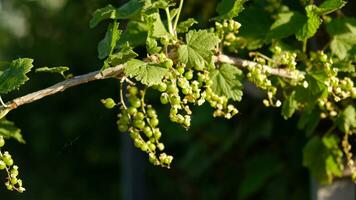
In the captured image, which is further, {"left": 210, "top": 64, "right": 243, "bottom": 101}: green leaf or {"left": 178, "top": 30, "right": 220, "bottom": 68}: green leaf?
{"left": 210, "top": 64, "right": 243, "bottom": 101}: green leaf

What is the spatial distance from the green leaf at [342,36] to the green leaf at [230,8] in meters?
0.34

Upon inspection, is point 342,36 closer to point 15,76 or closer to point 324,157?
point 324,157

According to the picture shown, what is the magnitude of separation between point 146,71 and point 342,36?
60 centimetres

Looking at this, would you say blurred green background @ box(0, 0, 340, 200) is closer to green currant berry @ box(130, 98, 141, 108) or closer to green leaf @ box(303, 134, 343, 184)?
green leaf @ box(303, 134, 343, 184)

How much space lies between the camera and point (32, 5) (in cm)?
549

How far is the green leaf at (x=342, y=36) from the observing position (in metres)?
1.69

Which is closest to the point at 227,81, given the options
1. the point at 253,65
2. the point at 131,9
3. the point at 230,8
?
the point at 253,65

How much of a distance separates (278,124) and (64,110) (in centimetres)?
248

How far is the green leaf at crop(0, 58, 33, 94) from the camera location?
1.35m

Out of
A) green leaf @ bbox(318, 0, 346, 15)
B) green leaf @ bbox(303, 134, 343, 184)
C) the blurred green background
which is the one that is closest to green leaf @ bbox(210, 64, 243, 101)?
green leaf @ bbox(318, 0, 346, 15)

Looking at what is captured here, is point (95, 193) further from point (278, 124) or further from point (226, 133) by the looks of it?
point (278, 124)

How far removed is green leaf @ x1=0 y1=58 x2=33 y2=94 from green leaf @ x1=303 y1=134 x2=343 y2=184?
0.87 metres

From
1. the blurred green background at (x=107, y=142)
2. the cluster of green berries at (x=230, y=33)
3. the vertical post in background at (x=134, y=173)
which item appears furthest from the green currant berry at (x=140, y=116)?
the vertical post in background at (x=134, y=173)

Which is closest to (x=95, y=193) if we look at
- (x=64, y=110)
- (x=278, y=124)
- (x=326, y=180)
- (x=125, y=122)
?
(x=64, y=110)
